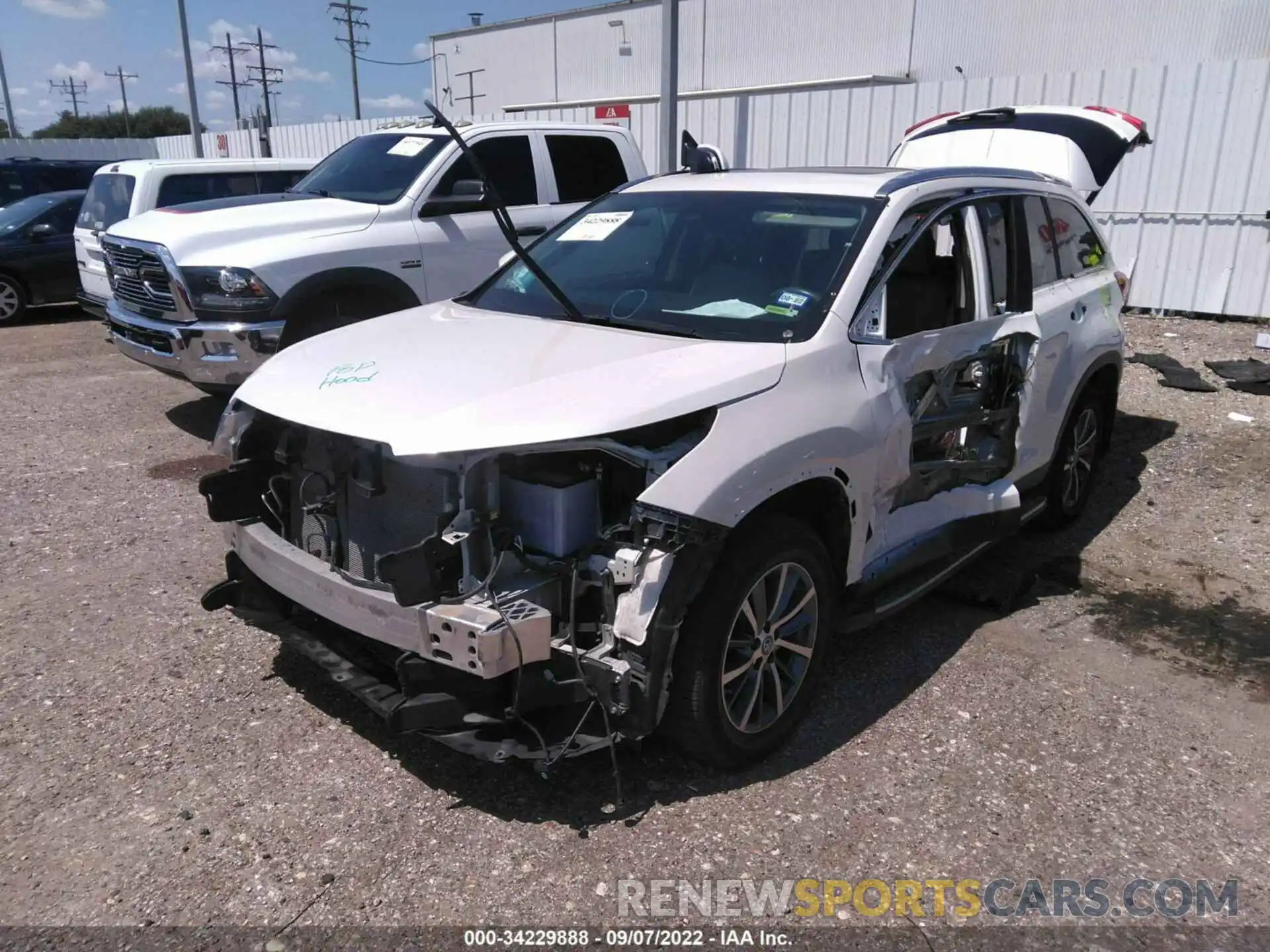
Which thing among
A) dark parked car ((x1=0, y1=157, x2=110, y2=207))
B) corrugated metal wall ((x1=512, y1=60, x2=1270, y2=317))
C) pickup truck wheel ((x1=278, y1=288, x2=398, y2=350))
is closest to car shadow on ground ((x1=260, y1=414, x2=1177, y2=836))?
pickup truck wheel ((x1=278, y1=288, x2=398, y2=350))

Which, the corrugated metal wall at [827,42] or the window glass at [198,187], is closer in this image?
the window glass at [198,187]

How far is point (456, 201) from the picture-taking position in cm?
707

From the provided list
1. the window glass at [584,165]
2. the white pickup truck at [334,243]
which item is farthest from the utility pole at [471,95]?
the white pickup truck at [334,243]

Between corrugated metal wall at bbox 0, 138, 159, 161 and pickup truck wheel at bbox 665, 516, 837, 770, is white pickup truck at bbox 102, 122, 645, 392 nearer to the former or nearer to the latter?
pickup truck wheel at bbox 665, 516, 837, 770

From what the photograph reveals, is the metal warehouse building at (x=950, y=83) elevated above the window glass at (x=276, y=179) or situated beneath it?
elevated above

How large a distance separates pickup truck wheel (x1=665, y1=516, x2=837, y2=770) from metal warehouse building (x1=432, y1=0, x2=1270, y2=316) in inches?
387

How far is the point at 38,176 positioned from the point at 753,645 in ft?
53.0

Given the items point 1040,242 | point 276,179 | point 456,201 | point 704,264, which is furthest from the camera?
point 276,179

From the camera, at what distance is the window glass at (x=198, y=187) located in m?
10.2

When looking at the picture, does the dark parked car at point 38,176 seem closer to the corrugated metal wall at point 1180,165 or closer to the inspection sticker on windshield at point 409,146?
the inspection sticker on windshield at point 409,146

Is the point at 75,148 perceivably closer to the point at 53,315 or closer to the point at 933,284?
the point at 53,315

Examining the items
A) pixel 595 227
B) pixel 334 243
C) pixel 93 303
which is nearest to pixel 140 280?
pixel 334 243

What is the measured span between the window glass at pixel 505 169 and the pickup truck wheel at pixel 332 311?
103cm

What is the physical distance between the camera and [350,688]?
3002mm
